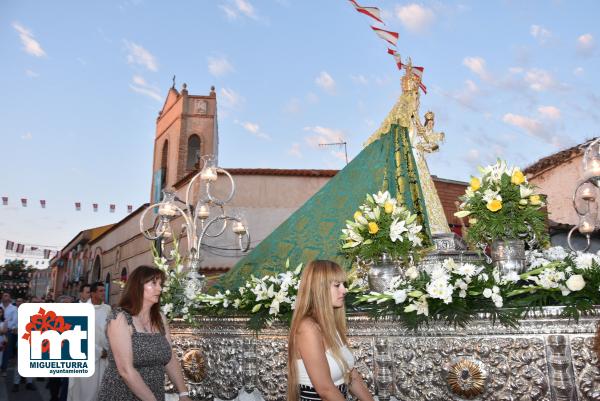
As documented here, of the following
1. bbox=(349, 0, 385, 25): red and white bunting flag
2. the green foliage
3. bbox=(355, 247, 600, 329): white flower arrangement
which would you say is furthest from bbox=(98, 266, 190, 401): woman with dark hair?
bbox=(349, 0, 385, 25): red and white bunting flag

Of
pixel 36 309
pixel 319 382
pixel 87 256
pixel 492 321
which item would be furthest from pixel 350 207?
pixel 87 256

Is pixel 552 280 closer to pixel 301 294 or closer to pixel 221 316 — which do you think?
pixel 301 294

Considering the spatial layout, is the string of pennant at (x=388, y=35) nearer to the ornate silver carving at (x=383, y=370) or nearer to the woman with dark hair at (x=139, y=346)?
the ornate silver carving at (x=383, y=370)

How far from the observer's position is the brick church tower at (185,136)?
2012cm

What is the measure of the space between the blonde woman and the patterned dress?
3.03ft

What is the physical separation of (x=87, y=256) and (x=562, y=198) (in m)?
25.6

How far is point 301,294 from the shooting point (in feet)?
8.09

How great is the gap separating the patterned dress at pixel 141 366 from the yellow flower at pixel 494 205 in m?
2.20

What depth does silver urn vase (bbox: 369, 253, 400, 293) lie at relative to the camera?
11.6 feet

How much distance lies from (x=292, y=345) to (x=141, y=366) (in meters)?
1.01

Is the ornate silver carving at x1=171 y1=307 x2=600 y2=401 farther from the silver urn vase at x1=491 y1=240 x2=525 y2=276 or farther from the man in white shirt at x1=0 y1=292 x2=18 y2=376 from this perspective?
the man in white shirt at x1=0 y1=292 x2=18 y2=376

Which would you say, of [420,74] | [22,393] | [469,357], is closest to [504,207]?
[469,357]

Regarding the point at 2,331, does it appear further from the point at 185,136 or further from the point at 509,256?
the point at 185,136

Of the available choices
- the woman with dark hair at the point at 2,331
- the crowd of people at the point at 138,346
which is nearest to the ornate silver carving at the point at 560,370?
the crowd of people at the point at 138,346
